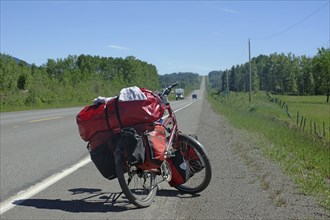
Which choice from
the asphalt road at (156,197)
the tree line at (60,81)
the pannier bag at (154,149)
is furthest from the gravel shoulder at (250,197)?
the tree line at (60,81)

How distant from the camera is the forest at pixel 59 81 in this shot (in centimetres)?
3941

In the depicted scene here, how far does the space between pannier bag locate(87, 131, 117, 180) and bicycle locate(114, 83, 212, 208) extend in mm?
167

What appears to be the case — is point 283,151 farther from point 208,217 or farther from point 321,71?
point 321,71

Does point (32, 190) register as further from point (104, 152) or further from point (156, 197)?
point (156, 197)

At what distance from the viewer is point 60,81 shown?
56.7 metres

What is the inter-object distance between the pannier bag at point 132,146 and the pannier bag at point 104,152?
20 centimetres

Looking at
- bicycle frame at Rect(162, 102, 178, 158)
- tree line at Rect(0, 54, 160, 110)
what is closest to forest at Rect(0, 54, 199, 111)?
tree line at Rect(0, 54, 160, 110)

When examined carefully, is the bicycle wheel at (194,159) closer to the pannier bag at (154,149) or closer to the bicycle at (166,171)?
the bicycle at (166,171)

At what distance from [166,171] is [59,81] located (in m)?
52.8

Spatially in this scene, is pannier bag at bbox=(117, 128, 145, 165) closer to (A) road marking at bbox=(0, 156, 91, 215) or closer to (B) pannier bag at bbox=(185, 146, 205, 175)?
(B) pannier bag at bbox=(185, 146, 205, 175)

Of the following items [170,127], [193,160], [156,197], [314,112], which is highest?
[170,127]

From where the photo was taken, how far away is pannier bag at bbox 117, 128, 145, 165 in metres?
5.07

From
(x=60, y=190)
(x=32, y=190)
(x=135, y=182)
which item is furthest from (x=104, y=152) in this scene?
(x=32, y=190)

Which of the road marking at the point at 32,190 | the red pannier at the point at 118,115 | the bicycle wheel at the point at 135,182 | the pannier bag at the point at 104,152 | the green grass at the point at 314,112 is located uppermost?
the red pannier at the point at 118,115
